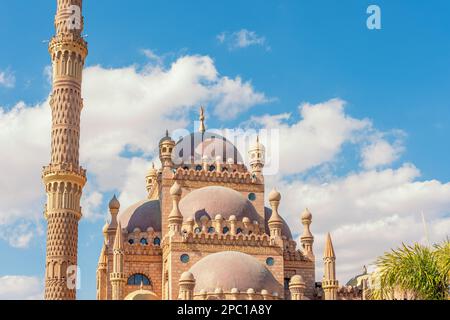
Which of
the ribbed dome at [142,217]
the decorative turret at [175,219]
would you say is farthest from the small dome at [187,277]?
the ribbed dome at [142,217]

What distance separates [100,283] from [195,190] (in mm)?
9006

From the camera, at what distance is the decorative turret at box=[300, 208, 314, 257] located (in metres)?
52.7

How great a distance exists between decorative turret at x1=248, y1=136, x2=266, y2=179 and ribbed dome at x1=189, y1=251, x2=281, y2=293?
10.8m

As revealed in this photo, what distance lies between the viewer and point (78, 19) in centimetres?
5697

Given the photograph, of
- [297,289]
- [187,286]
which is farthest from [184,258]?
[297,289]

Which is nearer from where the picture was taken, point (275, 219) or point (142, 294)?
point (142, 294)

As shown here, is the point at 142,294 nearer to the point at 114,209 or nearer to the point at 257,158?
the point at 114,209

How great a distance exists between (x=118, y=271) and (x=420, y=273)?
84.8ft

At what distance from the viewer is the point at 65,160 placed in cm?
5309

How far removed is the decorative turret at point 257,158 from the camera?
2216 inches

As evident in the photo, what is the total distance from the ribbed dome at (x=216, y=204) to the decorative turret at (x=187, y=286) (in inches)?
326

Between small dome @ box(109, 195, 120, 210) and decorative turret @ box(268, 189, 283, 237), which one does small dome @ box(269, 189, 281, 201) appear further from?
small dome @ box(109, 195, 120, 210)
